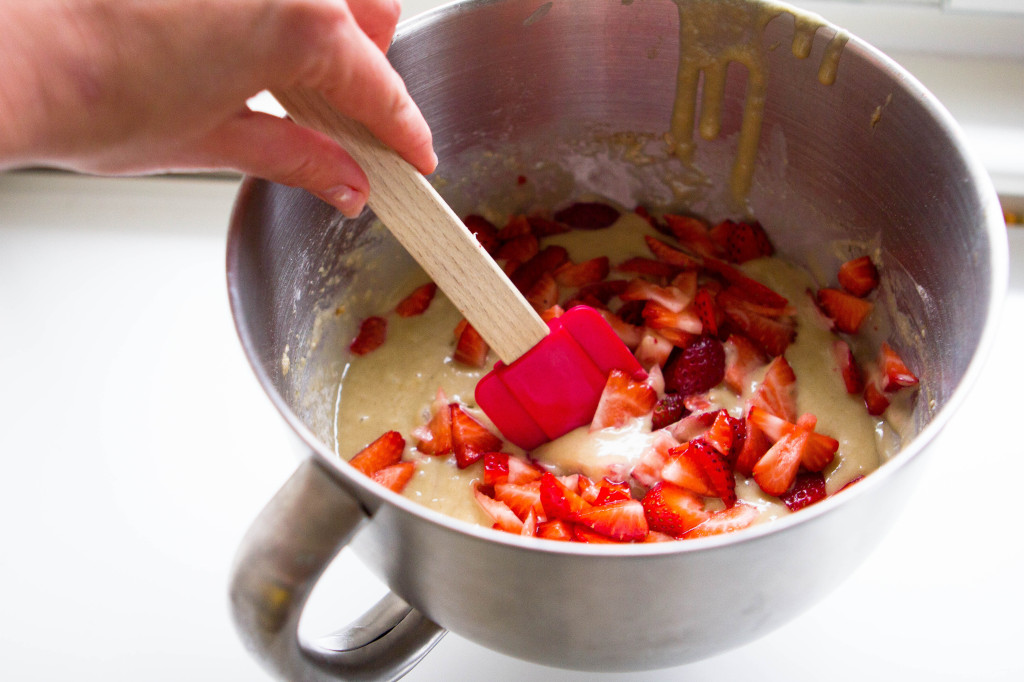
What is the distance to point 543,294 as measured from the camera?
142 cm

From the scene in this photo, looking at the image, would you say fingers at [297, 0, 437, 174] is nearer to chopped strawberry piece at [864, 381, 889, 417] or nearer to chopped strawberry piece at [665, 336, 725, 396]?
chopped strawberry piece at [665, 336, 725, 396]

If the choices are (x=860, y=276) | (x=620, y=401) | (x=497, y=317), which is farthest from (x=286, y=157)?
(x=860, y=276)

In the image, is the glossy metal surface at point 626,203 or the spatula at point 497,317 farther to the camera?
the spatula at point 497,317

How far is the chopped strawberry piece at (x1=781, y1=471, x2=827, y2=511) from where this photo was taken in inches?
45.3

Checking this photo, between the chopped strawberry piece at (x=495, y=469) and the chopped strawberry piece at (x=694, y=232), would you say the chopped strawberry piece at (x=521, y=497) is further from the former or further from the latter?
the chopped strawberry piece at (x=694, y=232)

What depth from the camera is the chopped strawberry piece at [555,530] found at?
1041 millimetres

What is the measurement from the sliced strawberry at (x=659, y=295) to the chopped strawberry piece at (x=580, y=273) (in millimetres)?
60

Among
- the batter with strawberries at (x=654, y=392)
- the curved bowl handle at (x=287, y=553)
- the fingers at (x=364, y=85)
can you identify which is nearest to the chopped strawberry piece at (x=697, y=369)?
the batter with strawberries at (x=654, y=392)

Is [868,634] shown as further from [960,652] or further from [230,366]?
[230,366]

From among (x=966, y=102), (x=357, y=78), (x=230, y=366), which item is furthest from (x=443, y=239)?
(x=966, y=102)

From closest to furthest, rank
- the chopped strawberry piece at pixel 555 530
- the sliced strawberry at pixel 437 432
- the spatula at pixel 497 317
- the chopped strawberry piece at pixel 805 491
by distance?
the spatula at pixel 497 317
the chopped strawberry piece at pixel 555 530
the chopped strawberry piece at pixel 805 491
the sliced strawberry at pixel 437 432

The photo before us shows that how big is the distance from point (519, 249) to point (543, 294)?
0.33 ft

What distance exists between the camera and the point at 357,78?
2.55 ft

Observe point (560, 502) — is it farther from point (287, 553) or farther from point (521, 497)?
point (287, 553)
